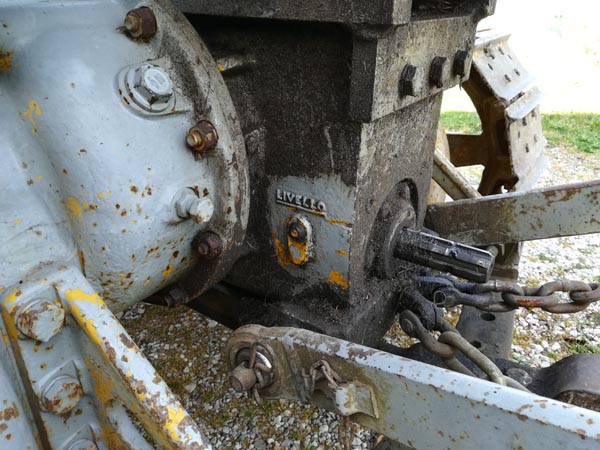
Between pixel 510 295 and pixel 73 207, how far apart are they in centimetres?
121

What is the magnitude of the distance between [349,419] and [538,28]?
10.4m

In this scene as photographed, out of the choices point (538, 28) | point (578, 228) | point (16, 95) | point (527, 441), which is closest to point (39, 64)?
point (16, 95)

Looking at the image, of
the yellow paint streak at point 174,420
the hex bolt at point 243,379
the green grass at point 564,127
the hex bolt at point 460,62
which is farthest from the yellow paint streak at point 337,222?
the green grass at point 564,127

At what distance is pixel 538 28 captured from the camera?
32.0ft

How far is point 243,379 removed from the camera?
4.12ft

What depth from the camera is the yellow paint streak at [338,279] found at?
58.5 inches

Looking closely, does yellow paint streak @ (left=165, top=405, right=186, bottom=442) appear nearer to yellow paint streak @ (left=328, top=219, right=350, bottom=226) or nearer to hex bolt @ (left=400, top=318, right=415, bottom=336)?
yellow paint streak @ (left=328, top=219, right=350, bottom=226)

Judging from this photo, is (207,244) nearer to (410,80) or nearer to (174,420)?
(174,420)

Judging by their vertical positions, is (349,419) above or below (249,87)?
below

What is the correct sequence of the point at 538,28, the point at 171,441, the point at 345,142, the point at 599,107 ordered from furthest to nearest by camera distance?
the point at 538,28
the point at 599,107
the point at 345,142
the point at 171,441

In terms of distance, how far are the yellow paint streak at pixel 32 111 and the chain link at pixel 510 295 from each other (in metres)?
1.24

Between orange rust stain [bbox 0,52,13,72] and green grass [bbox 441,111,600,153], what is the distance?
5.01 m

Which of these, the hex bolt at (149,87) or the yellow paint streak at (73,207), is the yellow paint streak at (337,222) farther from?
the yellow paint streak at (73,207)

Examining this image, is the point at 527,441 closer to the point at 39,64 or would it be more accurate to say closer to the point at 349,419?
the point at 349,419
